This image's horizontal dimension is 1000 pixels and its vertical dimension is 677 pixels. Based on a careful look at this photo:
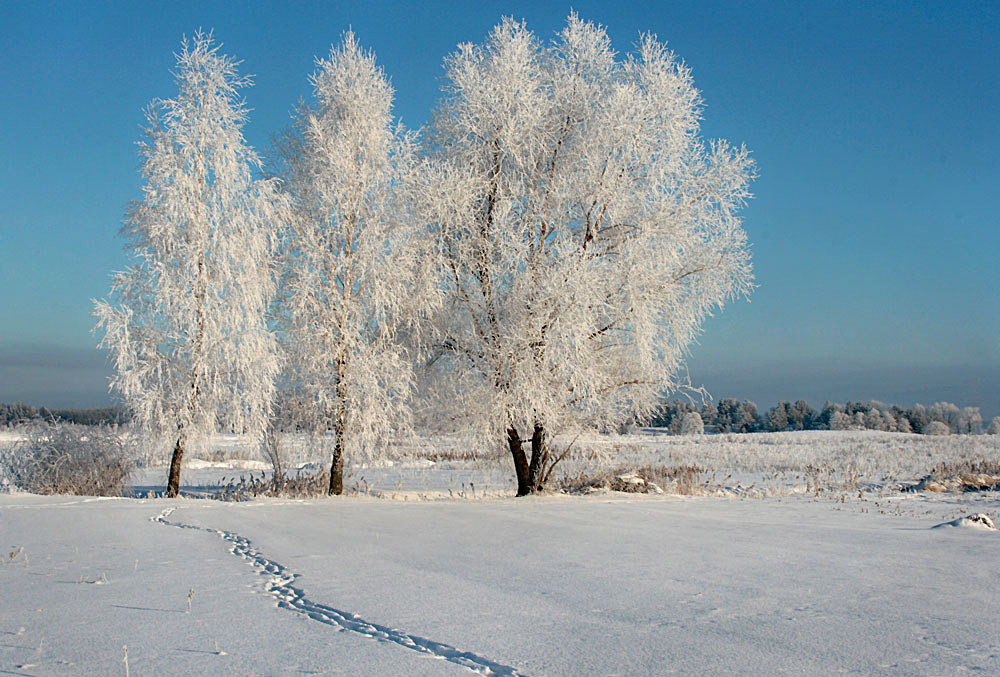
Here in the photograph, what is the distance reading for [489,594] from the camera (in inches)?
183

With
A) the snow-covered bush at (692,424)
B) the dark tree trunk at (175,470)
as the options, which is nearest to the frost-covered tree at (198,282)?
the dark tree trunk at (175,470)

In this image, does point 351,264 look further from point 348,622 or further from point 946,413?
point 946,413

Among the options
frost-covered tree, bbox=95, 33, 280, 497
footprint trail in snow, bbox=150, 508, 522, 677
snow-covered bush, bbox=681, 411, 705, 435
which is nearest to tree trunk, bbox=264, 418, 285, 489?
frost-covered tree, bbox=95, 33, 280, 497

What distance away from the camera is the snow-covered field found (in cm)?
335

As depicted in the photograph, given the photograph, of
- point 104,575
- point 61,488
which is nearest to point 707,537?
point 104,575

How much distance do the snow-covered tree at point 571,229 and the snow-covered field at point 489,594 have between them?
12.3 feet

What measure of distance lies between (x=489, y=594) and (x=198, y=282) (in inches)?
456

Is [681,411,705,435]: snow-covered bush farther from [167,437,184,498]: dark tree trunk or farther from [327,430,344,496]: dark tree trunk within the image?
[167,437,184,498]: dark tree trunk

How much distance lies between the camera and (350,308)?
1377 cm

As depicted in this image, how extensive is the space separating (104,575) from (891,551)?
671 centimetres

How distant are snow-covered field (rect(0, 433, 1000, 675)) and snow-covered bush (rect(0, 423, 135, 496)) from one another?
5762 mm

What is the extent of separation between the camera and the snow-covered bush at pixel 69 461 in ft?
48.2

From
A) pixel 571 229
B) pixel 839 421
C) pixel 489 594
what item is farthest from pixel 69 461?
pixel 839 421

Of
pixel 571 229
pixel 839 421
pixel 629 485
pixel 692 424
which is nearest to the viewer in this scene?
pixel 571 229
